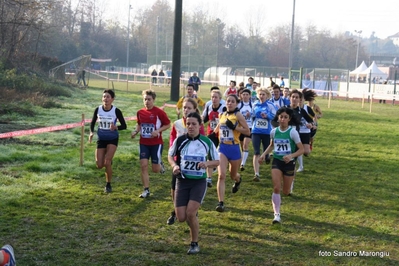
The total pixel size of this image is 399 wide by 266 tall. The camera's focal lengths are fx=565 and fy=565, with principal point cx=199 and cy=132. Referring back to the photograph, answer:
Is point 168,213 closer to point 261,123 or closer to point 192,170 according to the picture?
point 192,170

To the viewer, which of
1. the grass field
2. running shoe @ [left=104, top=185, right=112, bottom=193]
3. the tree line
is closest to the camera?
the grass field

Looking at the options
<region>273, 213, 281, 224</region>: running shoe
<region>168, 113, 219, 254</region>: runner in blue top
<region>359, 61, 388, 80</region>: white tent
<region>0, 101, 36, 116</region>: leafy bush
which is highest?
<region>359, 61, 388, 80</region>: white tent

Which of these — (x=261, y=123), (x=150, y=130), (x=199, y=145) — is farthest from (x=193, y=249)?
(x=261, y=123)

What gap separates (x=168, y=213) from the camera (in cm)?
911

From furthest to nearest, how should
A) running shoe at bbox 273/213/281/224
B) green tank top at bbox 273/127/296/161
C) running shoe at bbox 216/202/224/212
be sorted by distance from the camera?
running shoe at bbox 216/202/224/212 → green tank top at bbox 273/127/296/161 → running shoe at bbox 273/213/281/224

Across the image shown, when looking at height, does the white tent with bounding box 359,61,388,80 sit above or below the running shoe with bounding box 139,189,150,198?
above

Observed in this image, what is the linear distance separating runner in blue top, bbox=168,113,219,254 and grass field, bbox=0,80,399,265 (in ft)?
1.50

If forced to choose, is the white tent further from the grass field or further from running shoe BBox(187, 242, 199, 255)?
running shoe BBox(187, 242, 199, 255)

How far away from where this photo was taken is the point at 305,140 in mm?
12312

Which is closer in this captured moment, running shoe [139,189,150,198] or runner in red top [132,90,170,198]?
runner in red top [132,90,170,198]

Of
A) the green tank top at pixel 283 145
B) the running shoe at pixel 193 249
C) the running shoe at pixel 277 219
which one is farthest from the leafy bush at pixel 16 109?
the running shoe at pixel 193 249

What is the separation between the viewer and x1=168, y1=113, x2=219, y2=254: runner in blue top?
7081 mm

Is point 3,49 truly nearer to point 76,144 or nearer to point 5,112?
point 5,112

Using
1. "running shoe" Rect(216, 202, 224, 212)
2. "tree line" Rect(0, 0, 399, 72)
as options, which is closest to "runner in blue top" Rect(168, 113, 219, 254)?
"running shoe" Rect(216, 202, 224, 212)
